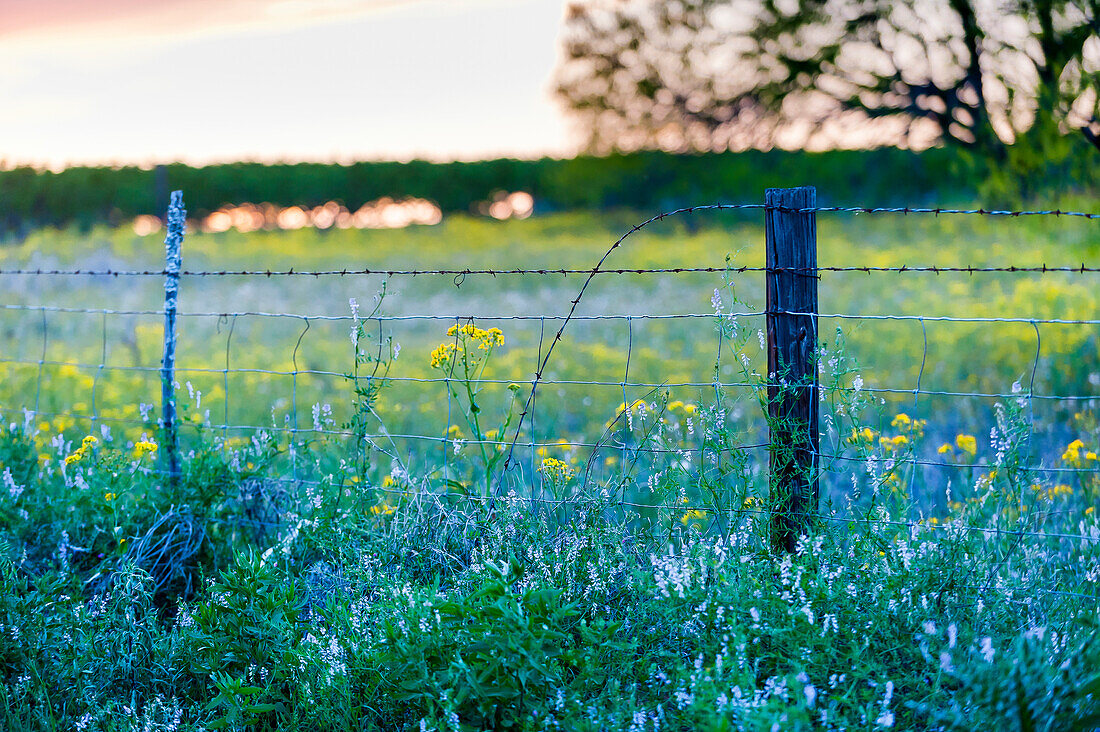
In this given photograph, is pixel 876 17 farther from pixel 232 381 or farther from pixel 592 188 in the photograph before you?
pixel 592 188

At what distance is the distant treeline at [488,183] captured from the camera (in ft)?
97.0

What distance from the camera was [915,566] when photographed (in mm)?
2877

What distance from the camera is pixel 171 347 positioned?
4715 millimetres

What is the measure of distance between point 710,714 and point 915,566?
1049 mm

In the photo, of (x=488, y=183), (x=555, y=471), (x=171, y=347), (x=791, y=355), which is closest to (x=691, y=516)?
(x=555, y=471)

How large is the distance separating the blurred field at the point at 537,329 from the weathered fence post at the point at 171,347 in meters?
0.14

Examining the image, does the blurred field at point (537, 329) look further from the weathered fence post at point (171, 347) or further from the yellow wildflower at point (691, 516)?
the yellow wildflower at point (691, 516)

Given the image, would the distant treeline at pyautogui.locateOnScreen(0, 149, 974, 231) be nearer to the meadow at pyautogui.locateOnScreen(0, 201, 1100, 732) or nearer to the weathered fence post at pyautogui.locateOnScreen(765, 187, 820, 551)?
the meadow at pyautogui.locateOnScreen(0, 201, 1100, 732)

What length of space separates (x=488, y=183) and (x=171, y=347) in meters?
29.5

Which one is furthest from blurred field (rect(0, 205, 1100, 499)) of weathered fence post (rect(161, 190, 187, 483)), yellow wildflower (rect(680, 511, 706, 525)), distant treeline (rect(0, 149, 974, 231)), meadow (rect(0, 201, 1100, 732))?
distant treeline (rect(0, 149, 974, 231))

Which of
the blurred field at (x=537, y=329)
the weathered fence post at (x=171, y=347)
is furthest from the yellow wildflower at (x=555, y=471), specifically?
the weathered fence post at (x=171, y=347)

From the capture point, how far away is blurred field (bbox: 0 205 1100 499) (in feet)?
23.4

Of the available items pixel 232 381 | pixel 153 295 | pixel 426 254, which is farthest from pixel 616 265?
pixel 232 381

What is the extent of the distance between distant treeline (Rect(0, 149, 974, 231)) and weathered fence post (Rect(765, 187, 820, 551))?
24.3 metres
